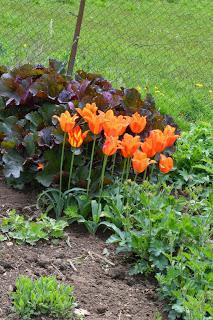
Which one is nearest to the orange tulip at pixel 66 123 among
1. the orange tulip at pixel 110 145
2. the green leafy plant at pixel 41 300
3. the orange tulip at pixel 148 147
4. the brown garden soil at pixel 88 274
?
the orange tulip at pixel 110 145

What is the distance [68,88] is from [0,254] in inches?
61.5

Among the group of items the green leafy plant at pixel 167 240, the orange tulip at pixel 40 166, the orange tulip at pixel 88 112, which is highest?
the orange tulip at pixel 88 112

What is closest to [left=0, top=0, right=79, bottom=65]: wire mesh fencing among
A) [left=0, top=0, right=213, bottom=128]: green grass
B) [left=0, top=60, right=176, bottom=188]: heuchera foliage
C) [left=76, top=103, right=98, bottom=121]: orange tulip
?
[left=0, top=0, right=213, bottom=128]: green grass

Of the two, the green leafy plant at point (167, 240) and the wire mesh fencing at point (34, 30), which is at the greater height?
the wire mesh fencing at point (34, 30)

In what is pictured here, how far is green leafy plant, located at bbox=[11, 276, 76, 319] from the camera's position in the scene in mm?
3283

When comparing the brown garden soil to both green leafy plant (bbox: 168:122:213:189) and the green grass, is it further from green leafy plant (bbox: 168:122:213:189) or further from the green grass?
the green grass

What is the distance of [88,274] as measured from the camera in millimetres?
3887

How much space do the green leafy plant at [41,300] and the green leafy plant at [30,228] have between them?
689mm

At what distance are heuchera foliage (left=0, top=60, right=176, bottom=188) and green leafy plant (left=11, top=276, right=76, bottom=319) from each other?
1.28 metres

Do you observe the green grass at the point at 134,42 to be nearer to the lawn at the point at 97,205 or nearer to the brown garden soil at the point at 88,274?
the lawn at the point at 97,205

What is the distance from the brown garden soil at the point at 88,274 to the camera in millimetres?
3574

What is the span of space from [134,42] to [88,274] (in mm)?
6891

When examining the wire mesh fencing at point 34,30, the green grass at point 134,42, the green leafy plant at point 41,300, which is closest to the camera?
the green leafy plant at point 41,300

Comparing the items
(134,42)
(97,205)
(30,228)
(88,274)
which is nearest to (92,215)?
(97,205)
